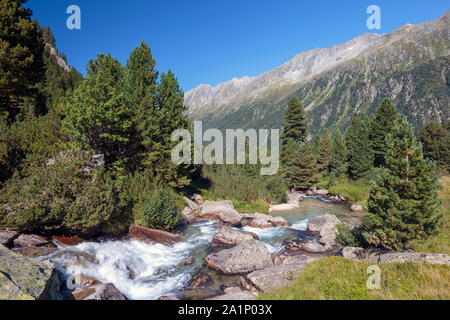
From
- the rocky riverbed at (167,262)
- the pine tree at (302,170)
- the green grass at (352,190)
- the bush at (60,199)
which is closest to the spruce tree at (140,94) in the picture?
the bush at (60,199)

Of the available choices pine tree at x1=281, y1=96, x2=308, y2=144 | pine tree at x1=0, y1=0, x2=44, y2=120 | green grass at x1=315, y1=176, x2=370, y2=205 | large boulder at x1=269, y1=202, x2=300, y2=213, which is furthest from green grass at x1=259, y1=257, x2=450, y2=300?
pine tree at x1=281, y1=96, x2=308, y2=144

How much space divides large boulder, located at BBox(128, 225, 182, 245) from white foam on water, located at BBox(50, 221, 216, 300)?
49 centimetres

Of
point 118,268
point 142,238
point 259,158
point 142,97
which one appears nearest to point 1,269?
point 118,268

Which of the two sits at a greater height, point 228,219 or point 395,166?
point 395,166

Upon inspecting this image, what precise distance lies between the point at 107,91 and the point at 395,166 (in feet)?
65.6

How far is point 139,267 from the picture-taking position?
12.2 metres

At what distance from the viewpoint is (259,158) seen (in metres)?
46.4

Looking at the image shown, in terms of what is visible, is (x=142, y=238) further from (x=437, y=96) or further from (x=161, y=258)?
(x=437, y=96)

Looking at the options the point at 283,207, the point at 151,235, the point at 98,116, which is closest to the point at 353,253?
the point at 151,235

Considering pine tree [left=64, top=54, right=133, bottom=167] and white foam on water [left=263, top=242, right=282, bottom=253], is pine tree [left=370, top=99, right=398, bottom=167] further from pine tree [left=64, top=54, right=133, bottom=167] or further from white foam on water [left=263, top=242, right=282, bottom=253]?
pine tree [left=64, top=54, right=133, bottom=167]

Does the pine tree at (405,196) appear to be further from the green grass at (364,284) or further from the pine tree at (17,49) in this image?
the pine tree at (17,49)

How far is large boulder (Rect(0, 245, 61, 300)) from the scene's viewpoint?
5.67 m

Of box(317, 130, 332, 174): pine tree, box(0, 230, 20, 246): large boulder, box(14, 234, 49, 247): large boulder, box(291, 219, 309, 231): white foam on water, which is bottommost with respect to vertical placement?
box(291, 219, 309, 231): white foam on water

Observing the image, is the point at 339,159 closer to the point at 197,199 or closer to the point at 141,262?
the point at 197,199
